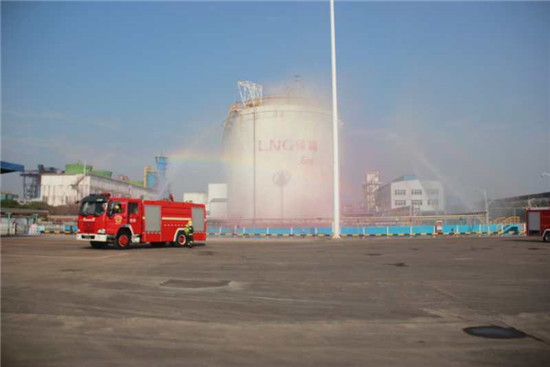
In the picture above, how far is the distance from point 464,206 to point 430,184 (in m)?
11.9

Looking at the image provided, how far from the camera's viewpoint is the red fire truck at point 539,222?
110ft

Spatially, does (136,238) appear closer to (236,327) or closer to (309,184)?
(236,327)

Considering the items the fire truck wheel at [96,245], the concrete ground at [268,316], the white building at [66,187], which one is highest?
the white building at [66,187]

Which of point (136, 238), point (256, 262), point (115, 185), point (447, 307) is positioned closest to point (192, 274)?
point (256, 262)

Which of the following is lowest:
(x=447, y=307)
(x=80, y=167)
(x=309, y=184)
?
(x=447, y=307)

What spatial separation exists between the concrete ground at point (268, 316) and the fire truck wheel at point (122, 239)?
9.38 metres

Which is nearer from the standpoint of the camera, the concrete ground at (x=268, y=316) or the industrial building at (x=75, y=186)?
the concrete ground at (x=268, y=316)

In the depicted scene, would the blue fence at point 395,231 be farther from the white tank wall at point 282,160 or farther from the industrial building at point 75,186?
the industrial building at point 75,186

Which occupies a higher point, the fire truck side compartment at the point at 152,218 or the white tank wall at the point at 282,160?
the white tank wall at the point at 282,160

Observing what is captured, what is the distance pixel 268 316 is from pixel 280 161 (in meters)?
69.9

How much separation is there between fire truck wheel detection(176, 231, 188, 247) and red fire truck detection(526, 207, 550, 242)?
88.5 ft

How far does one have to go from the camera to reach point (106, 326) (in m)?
6.90

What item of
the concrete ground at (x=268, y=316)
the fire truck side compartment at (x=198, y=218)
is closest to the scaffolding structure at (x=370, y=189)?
the fire truck side compartment at (x=198, y=218)

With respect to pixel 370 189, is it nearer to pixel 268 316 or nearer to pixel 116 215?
pixel 116 215
